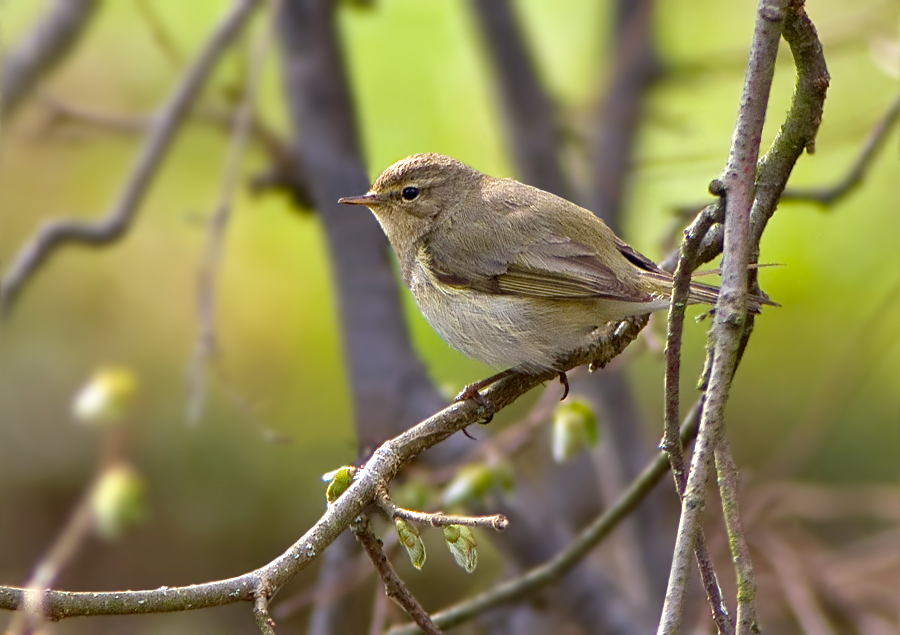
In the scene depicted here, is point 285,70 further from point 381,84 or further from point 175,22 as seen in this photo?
point 175,22

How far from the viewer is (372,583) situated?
4.16 m

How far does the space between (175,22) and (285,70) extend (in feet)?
4.68

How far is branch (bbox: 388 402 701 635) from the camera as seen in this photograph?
2.38m

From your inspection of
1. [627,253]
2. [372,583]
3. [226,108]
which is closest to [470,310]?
[627,253]

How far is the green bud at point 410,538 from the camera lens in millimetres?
1616

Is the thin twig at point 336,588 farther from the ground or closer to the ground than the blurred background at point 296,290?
closer to the ground

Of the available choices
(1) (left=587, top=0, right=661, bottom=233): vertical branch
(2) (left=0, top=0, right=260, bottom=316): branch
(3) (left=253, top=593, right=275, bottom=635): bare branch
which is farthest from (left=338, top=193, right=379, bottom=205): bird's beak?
(1) (left=587, top=0, right=661, bottom=233): vertical branch

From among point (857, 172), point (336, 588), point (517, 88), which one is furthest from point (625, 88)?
point (336, 588)

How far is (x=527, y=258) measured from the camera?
108 inches

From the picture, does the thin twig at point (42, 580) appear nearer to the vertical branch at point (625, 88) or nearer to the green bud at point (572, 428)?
the green bud at point (572, 428)

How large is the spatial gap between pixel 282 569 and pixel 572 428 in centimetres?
132

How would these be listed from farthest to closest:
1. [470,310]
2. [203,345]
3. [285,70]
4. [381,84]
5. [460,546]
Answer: [381,84], [285,70], [203,345], [470,310], [460,546]

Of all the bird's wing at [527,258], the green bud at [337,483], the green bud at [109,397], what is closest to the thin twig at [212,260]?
the green bud at [109,397]

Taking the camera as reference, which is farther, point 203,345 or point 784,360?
point 784,360
